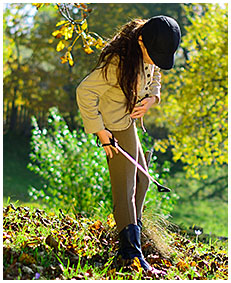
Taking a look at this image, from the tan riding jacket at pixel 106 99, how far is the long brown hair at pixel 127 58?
0.04m

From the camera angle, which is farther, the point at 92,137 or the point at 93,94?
the point at 92,137

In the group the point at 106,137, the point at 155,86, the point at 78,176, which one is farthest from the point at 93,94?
the point at 78,176

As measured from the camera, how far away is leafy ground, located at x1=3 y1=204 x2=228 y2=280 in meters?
2.03

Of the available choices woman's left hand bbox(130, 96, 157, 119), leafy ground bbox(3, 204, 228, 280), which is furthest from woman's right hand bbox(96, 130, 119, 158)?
leafy ground bbox(3, 204, 228, 280)

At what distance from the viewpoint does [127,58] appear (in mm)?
2162

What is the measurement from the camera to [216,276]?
2449mm

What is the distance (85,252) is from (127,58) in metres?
1.14

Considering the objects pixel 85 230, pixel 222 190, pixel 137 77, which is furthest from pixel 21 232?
pixel 222 190

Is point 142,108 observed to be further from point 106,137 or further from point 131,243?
point 131,243

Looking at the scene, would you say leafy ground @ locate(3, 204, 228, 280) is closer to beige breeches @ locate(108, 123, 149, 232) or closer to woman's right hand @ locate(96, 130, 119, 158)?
beige breeches @ locate(108, 123, 149, 232)

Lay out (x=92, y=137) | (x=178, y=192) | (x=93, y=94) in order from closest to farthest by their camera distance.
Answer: (x=93, y=94)
(x=92, y=137)
(x=178, y=192)

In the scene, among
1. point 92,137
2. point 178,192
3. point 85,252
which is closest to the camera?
point 85,252

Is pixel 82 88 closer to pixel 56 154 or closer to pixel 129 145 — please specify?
pixel 129 145

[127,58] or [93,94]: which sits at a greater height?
[127,58]
